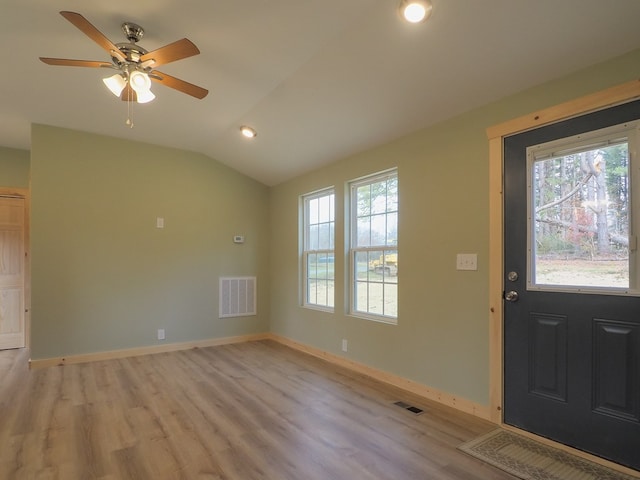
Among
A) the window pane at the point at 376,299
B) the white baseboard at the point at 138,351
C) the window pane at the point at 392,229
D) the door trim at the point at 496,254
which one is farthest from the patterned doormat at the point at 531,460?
the white baseboard at the point at 138,351

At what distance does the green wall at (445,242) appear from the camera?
8.58 feet

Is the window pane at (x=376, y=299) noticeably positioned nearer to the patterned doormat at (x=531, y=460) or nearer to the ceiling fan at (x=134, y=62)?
the patterned doormat at (x=531, y=460)

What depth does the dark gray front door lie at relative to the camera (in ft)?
6.72

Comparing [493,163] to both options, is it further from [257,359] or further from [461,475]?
[257,359]

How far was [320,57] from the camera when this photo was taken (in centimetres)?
270

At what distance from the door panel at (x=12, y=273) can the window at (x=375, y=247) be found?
181 inches

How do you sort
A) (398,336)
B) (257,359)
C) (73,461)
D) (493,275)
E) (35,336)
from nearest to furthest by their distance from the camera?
1. (73,461)
2. (493,275)
3. (398,336)
4. (35,336)
5. (257,359)

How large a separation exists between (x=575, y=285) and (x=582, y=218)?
41 cm

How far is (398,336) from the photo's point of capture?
338 cm

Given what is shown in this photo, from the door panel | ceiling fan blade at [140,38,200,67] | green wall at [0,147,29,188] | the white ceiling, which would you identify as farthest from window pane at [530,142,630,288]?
the door panel

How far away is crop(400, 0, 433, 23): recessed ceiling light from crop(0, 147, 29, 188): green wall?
17.7 ft

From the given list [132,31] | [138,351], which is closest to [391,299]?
[132,31]

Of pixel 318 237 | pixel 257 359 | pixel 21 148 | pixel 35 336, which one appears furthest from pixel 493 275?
pixel 21 148

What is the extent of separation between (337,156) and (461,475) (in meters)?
3.12
